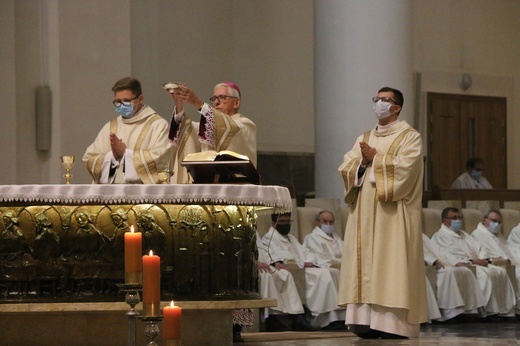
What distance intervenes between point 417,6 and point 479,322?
25.9ft

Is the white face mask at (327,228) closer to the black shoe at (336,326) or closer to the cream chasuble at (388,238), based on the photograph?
the black shoe at (336,326)

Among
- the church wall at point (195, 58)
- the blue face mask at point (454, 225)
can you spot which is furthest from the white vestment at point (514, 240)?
the church wall at point (195, 58)

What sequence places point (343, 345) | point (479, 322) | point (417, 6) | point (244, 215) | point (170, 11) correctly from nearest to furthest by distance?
point (244, 215) < point (343, 345) < point (479, 322) < point (170, 11) < point (417, 6)

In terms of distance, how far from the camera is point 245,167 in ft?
26.7

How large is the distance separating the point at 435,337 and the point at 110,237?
135 inches

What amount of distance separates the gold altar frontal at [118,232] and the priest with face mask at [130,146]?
837 mm

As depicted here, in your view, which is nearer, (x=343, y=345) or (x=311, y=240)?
(x=343, y=345)

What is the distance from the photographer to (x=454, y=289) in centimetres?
1356

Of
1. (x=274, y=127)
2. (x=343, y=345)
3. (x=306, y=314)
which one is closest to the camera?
(x=343, y=345)

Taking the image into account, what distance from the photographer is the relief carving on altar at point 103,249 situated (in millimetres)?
7855

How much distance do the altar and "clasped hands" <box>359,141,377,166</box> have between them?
72.6 inches

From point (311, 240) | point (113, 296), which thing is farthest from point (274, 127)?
point (113, 296)

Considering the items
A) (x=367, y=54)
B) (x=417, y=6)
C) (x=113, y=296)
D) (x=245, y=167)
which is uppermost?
(x=417, y=6)

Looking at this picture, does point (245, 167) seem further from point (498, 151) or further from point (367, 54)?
point (498, 151)
